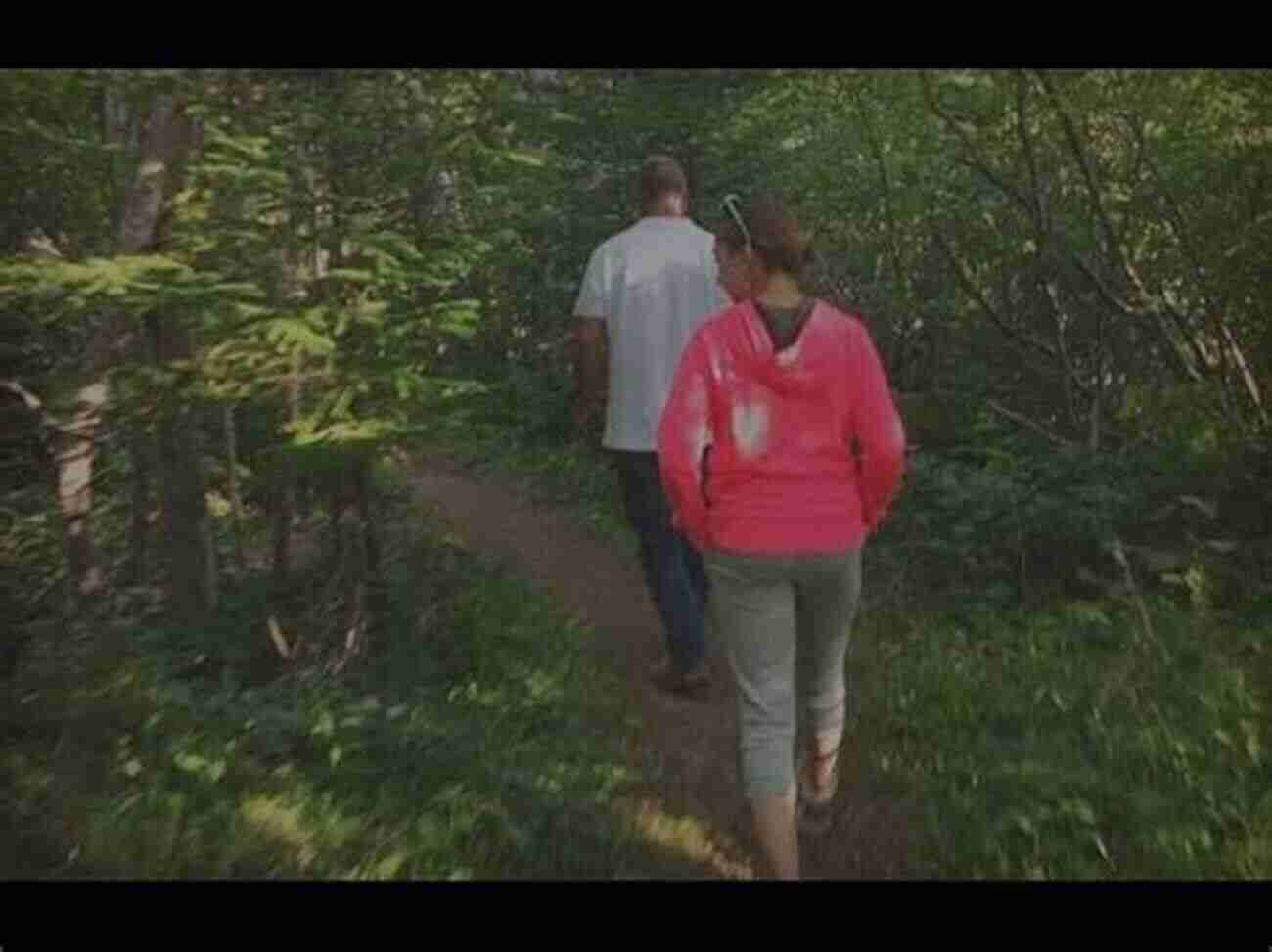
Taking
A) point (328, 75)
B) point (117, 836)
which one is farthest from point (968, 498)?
point (117, 836)

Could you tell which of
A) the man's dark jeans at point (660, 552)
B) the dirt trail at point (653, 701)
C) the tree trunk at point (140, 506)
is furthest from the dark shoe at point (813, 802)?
the tree trunk at point (140, 506)

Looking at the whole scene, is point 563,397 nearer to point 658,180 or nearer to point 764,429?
point 658,180

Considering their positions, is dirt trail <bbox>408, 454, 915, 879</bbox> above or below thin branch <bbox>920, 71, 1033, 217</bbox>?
below

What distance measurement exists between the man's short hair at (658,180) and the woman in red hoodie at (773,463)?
54 cm

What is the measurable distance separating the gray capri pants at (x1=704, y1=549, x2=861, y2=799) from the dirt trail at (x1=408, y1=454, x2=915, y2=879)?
9.7 inches

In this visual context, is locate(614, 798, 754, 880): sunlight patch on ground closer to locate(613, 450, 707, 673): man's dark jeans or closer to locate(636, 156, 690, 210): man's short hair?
locate(613, 450, 707, 673): man's dark jeans

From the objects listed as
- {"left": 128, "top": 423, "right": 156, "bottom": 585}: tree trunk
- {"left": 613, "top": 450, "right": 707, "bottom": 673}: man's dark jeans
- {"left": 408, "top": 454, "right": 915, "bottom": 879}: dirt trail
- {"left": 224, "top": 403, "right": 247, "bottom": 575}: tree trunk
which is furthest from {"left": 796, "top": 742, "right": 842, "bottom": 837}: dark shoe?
{"left": 128, "top": 423, "right": 156, "bottom": 585}: tree trunk

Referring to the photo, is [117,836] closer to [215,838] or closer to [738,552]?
[215,838]

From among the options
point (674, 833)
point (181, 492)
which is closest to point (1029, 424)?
point (674, 833)

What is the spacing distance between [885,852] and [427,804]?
0.91 meters

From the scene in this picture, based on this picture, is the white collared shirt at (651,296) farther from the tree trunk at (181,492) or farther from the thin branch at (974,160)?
the tree trunk at (181,492)

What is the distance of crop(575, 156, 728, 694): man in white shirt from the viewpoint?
9.64ft

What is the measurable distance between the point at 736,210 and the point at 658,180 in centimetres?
51

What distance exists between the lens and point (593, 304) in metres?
2.97
